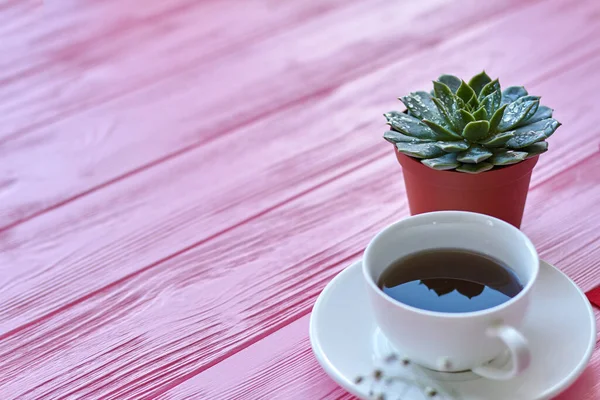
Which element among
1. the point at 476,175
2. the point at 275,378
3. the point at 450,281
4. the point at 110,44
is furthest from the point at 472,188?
the point at 110,44

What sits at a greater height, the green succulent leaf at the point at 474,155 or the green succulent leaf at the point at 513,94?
the green succulent leaf at the point at 513,94

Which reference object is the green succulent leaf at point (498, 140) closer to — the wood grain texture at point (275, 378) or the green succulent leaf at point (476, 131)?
the green succulent leaf at point (476, 131)

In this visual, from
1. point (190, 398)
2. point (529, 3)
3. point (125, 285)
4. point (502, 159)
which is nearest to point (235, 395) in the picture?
point (190, 398)

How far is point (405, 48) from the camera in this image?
113 cm

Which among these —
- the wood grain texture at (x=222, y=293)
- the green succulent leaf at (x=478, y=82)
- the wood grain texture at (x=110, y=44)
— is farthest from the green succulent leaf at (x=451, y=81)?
the wood grain texture at (x=110, y=44)

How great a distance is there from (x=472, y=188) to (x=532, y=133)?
2.8 inches

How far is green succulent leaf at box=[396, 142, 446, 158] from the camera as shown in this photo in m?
0.69

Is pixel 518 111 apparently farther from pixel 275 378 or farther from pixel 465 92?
pixel 275 378

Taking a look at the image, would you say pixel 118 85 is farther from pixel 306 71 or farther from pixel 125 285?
pixel 125 285

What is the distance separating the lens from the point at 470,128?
672 millimetres

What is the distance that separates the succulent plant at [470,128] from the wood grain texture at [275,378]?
165 mm

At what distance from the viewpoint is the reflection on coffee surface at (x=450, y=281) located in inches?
23.4

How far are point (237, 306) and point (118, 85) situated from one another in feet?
1.70

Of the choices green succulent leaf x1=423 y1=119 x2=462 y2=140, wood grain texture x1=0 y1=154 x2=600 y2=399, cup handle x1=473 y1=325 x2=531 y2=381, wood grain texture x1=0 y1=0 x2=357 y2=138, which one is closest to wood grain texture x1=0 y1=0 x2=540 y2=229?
wood grain texture x1=0 y1=0 x2=357 y2=138
